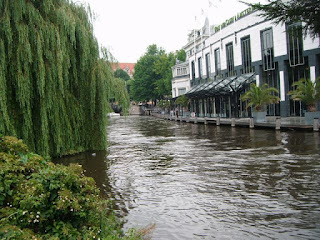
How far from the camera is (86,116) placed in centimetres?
1688

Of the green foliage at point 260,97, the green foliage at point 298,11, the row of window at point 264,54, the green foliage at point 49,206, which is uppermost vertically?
the row of window at point 264,54

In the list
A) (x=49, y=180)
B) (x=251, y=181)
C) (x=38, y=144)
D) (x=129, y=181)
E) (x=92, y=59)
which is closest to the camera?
(x=49, y=180)

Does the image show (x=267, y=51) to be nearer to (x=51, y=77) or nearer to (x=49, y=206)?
(x=51, y=77)

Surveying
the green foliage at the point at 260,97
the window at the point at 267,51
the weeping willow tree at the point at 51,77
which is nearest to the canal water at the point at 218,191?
the weeping willow tree at the point at 51,77

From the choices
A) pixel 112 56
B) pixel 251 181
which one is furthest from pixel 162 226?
pixel 112 56

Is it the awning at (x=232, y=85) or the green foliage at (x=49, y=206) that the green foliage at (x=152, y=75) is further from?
the green foliage at (x=49, y=206)

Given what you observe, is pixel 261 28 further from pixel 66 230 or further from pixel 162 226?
pixel 66 230

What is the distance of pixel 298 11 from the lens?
7.04 meters

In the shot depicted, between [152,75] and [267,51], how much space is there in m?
51.5

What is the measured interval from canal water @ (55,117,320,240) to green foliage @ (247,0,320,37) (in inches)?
159

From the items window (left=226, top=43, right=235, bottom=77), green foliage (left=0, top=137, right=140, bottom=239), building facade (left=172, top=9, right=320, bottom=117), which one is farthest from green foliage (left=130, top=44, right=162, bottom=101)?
green foliage (left=0, top=137, right=140, bottom=239)

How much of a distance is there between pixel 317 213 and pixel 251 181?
3158mm

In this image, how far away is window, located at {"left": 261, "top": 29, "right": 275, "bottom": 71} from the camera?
41.3 meters

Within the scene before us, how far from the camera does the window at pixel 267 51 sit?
4131 centimetres
